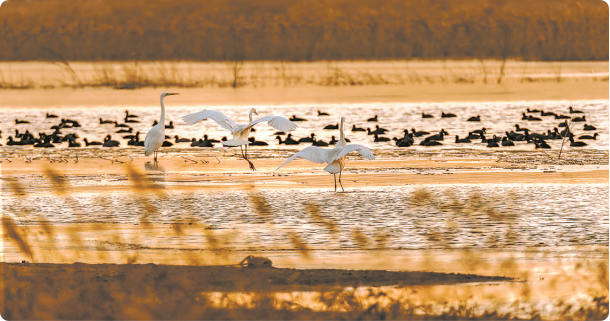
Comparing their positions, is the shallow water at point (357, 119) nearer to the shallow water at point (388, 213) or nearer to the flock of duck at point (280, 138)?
the flock of duck at point (280, 138)

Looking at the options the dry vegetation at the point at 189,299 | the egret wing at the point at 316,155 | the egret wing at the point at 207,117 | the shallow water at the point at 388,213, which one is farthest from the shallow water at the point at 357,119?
the dry vegetation at the point at 189,299

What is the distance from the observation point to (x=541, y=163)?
49.9 feet

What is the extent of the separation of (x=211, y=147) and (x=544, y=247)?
11.3m

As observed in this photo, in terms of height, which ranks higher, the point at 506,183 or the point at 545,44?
the point at 545,44

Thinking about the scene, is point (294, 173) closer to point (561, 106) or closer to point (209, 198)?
point (209, 198)

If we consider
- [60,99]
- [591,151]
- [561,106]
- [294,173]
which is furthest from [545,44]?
[294,173]

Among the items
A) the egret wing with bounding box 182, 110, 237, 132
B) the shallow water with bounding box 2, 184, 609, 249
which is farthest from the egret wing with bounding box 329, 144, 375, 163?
the egret wing with bounding box 182, 110, 237, 132

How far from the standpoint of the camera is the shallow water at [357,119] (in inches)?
837

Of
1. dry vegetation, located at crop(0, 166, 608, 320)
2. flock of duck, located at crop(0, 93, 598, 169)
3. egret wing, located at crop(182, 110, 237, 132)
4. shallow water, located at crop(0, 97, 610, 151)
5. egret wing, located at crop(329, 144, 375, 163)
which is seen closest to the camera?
dry vegetation, located at crop(0, 166, 608, 320)

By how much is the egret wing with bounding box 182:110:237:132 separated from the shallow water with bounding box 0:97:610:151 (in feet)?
13.0

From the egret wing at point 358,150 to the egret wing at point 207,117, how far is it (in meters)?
3.25

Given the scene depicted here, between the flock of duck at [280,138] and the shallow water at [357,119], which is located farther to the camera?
the shallow water at [357,119]

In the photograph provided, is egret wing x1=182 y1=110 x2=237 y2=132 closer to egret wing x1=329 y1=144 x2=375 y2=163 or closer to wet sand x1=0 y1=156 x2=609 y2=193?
wet sand x1=0 y1=156 x2=609 y2=193

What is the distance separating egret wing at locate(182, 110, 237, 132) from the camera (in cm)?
1446
